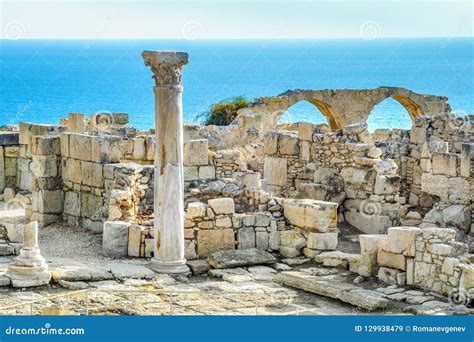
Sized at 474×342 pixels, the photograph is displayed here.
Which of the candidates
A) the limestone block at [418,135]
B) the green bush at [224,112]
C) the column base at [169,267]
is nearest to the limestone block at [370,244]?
the column base at [169,267]

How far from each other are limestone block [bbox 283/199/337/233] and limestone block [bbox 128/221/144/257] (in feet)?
7.83

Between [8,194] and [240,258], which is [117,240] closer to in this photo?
[240,258]

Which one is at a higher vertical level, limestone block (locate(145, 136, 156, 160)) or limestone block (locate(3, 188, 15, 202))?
limestone block (locate(145, 136, 156, 160))

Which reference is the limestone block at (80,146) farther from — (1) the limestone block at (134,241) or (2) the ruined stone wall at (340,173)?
(2) the ruined stone wall at (340,173)

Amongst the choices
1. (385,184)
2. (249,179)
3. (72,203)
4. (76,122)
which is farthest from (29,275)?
(76,122)

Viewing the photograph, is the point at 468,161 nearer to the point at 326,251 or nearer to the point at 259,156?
the point at 326,251

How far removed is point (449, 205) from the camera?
60.3ft

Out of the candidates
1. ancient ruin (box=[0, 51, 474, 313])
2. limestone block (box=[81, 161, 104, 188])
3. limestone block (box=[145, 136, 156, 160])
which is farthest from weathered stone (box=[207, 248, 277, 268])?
limestone block (box=[145, 136, 156, 160])

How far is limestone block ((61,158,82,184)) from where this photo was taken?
18.5 meters

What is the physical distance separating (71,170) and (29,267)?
14.2 ft

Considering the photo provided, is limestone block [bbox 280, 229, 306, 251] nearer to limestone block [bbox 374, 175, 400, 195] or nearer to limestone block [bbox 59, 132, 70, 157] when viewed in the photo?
limestone block [bbox 374, 175, 400, 195]

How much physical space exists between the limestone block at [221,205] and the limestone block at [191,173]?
7.48ft

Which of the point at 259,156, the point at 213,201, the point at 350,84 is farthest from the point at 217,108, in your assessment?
the point at 350,84

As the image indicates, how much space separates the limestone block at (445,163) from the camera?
18500 millimetres
